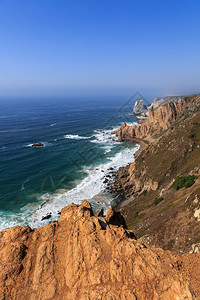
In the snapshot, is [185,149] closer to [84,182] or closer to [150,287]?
[84,182]

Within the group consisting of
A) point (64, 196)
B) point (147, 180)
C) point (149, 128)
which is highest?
point (149, 128)

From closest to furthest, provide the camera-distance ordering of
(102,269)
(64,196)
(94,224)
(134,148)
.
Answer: (102,269), (94,224), (64,196), (134,148)

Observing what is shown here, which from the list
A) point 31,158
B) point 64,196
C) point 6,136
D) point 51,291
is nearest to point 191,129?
point 64,196

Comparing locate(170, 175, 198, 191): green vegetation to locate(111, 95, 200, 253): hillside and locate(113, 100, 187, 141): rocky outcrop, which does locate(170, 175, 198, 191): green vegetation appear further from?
locate(113, 100, 187, 141): rocky outcrop

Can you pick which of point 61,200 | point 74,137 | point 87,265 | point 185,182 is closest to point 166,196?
point 185,182

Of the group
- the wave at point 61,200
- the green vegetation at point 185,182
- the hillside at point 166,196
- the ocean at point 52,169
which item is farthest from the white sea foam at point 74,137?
the green vegetation at point 185,182

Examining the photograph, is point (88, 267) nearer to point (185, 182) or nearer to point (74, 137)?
point (185, 182)
